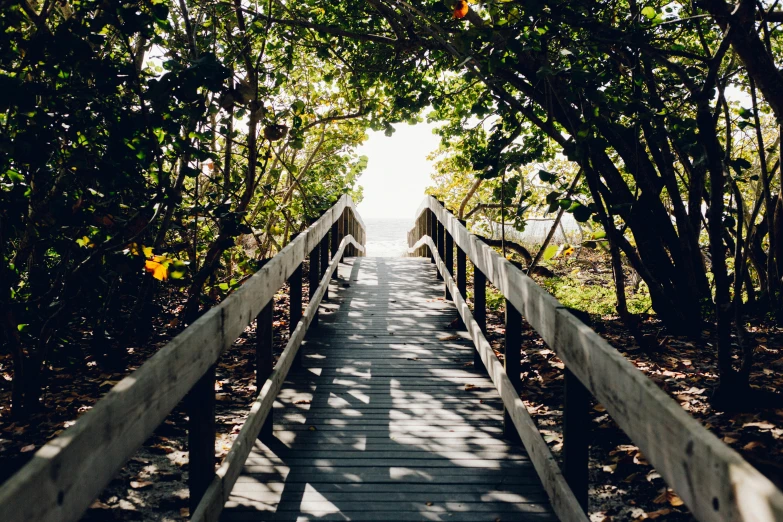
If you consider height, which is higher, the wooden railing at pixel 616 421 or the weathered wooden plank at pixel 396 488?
the wooden railing at pixel 616 421

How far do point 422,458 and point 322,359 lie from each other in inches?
80.9

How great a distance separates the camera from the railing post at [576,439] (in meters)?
2.57

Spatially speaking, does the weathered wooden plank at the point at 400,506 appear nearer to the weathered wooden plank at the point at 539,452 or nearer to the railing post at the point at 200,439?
the weathered wooden plank at the point at 539,452

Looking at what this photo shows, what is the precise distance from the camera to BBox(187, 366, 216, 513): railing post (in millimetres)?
2551

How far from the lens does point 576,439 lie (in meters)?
2.57

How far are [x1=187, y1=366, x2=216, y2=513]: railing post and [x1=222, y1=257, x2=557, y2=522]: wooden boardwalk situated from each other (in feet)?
1.72

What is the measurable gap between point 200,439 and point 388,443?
62.6 inches

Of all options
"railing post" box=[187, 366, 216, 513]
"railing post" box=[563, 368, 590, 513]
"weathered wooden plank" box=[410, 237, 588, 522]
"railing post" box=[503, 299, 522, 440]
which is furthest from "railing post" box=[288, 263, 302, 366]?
"railing post" box=[563, 368, 590, 513]

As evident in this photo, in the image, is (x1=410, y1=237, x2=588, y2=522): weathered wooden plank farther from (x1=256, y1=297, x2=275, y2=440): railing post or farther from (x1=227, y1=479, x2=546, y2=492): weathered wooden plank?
(x1=256, y1=297, x2=275, y2=440): railing post

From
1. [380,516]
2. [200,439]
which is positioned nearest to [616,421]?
[380,516]

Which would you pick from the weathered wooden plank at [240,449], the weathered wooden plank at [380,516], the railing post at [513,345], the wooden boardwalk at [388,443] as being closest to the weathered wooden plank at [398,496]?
the wooden boardwalk at [388,443]

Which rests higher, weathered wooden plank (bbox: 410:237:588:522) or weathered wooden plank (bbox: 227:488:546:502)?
weathered wooden plank (bbox: 410:237:588:522)

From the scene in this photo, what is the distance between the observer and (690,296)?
681 cm

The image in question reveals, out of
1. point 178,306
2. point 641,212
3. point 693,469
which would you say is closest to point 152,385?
point 693,469
